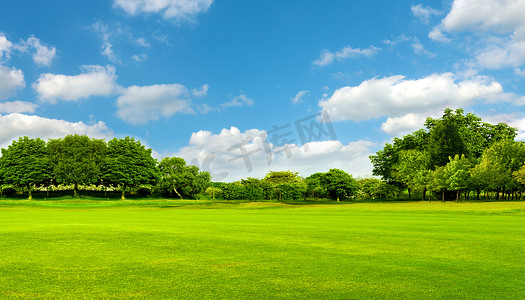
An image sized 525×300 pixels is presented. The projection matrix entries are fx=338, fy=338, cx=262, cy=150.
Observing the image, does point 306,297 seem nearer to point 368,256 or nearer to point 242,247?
point 368,256

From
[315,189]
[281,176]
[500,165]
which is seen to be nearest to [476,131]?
[500,165]

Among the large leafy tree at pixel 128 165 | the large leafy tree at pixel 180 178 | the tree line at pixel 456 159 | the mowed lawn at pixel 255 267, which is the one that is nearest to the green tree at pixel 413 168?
the tree line at pixel 456 159

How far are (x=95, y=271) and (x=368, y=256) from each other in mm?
6493

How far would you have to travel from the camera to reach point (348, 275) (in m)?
6.80

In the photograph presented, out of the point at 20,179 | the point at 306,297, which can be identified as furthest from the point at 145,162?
the point at 306,297

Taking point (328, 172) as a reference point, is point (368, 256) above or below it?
below

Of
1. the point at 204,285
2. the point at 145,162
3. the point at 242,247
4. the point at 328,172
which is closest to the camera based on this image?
the point at 204,285

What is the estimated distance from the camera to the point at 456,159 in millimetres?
61781

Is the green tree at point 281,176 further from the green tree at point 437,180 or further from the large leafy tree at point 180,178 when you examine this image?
the green tree at point 437,180

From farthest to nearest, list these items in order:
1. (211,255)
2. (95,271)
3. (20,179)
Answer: (20,179) < (211,255) < (95,271)

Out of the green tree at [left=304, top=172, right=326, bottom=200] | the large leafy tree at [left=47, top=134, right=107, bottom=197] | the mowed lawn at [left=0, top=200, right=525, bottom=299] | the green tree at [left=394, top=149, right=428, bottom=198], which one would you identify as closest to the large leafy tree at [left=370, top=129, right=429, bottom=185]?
the green tree at [left=394, top=149, right=428, bottom=198]

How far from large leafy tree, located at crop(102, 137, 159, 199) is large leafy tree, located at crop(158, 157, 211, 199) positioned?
2.62 meters

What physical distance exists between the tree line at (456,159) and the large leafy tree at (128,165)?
52628mm

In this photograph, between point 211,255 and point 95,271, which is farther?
point 211,255
